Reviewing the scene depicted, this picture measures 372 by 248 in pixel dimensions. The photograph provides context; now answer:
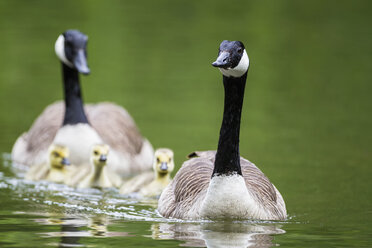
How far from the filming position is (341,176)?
44.0ft

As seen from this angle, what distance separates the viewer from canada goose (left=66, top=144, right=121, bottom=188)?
12820 mm

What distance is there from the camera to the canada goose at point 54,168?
13.3 meters

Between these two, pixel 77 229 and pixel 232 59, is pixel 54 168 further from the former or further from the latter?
pixel 232 59

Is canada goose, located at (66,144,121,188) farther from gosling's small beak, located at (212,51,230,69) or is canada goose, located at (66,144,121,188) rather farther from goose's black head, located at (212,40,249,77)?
gosling's small beak, located at (212,51,230,69)

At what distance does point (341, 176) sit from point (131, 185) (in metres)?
3.28

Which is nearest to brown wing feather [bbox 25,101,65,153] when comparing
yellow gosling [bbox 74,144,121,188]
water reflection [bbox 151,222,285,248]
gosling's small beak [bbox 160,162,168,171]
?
yellow gosling [bbox 74,144,121,188]

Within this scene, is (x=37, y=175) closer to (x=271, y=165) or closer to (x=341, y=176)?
(x=271, y=165)

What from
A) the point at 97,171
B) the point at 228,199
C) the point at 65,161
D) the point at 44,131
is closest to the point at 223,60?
the point at 228,199

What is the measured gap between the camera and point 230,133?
10062mm

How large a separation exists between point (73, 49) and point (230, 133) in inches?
204

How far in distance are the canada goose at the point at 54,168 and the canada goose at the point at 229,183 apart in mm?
3007

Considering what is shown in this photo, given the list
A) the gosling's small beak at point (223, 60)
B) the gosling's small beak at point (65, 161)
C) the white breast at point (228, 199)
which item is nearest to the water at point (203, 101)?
the white breast at point (228, 199)

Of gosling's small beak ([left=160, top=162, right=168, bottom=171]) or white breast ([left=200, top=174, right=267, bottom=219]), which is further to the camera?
gosling's small beak ([left=160, top=162, right=168, bottom=171])

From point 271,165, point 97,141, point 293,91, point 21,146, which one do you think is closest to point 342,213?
point 271,165
